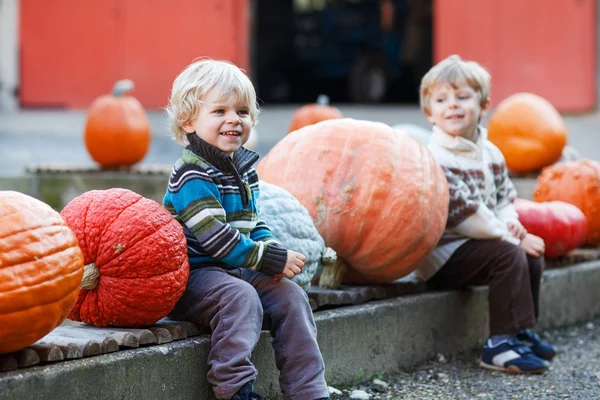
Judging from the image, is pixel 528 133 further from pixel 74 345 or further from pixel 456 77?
pixel 74 345

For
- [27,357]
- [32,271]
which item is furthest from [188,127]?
[27,357]

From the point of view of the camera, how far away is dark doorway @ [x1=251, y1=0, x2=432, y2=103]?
14.9m

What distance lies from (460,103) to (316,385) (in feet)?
5.67

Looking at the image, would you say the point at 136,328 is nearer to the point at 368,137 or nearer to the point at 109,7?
the point at 368,137

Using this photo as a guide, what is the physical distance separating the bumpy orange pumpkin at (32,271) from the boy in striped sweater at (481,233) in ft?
6.27

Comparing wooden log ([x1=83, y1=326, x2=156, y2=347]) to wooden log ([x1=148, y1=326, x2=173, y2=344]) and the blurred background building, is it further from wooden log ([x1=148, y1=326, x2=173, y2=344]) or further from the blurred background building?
the blurred background building

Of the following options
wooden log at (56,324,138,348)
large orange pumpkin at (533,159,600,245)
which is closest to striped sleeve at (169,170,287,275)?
wooden log at (56,324,138,348)

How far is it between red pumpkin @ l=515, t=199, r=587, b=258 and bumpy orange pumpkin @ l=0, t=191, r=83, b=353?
2721 mm

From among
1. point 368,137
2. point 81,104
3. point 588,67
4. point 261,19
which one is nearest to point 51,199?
point 368,137

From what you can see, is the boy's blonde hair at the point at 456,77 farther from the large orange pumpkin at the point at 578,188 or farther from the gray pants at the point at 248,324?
the gray pants at the point at 248,324

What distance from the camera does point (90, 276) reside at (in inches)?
111

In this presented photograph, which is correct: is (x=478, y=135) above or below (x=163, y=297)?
above

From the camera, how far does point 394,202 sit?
12.1 ft

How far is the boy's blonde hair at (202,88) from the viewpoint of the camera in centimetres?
301
